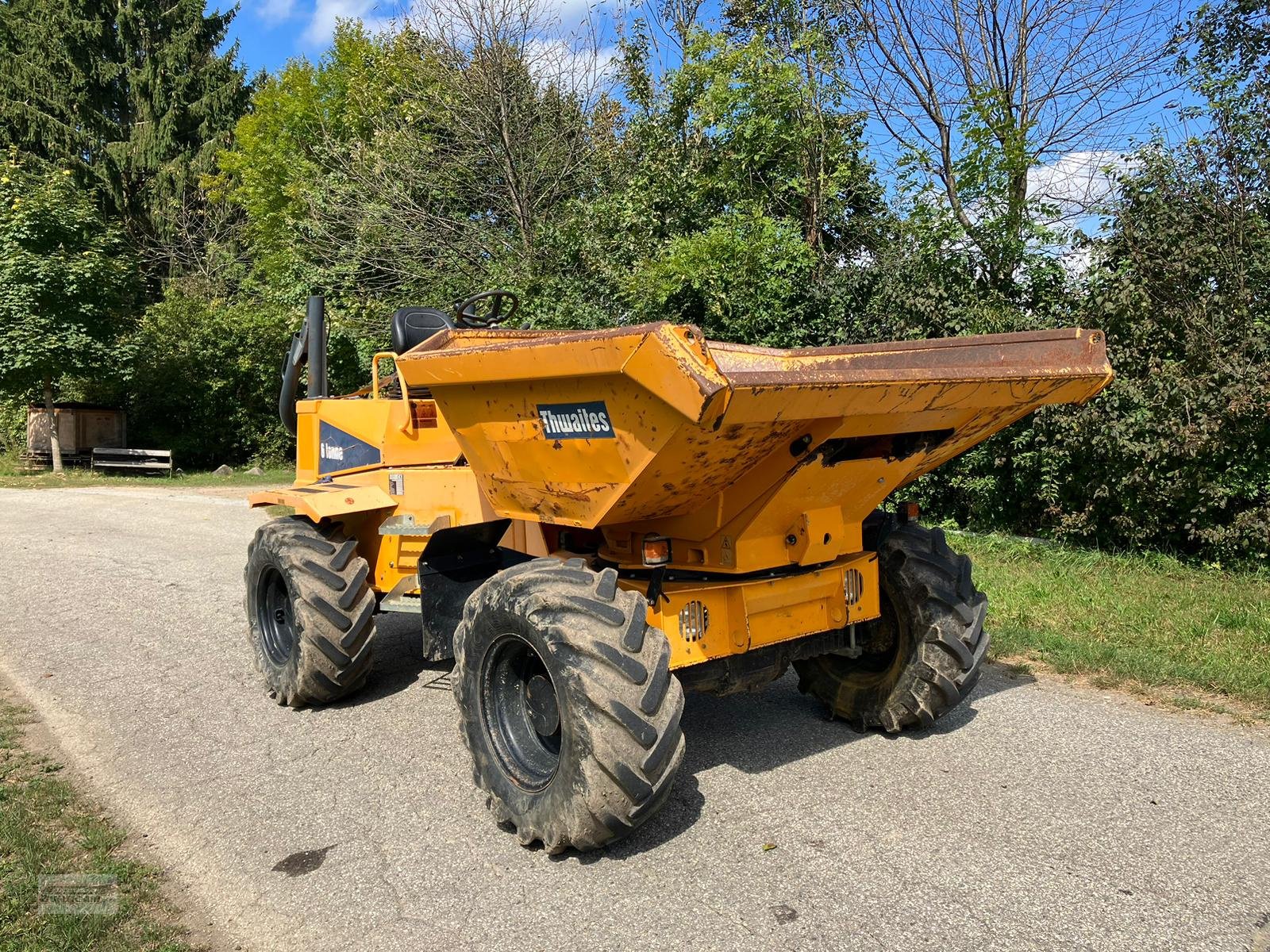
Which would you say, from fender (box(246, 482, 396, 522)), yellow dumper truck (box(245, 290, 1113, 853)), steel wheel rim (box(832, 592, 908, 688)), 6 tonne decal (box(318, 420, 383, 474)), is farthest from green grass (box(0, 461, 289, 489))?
steel wheel rim (box(832, 592, 908, 688))

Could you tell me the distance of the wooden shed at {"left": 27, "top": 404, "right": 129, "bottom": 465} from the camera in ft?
75.9

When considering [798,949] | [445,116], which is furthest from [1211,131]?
[445,116]

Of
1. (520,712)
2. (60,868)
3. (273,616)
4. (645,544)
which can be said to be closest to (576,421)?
(645,544)

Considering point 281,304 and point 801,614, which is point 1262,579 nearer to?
point 801,614

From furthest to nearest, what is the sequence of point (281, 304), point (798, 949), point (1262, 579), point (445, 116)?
point (281, 304) → point (445, 116) → point (1262, 579) → point (798, 949)

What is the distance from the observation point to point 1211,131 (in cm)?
886

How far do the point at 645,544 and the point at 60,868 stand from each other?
254 cm

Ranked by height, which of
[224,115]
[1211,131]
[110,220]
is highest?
[224,115]

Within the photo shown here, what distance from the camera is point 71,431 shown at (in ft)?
76.4

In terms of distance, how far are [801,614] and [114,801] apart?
3.16m

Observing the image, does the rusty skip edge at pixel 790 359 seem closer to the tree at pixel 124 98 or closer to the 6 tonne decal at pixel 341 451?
the 6 tonne decal at pixel 341 451

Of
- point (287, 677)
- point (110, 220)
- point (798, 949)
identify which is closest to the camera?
point (798, 949)

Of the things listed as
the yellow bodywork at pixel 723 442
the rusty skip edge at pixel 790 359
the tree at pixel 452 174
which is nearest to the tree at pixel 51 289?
the tree at pixel 452 174

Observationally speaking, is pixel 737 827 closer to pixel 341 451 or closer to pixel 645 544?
pixel 645 544
